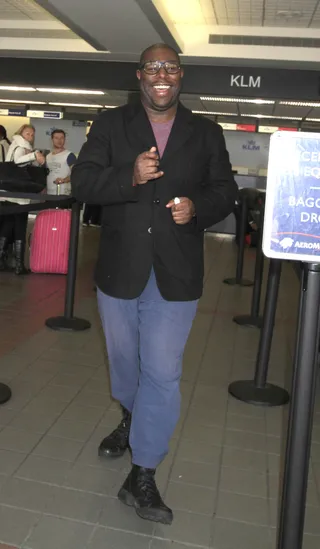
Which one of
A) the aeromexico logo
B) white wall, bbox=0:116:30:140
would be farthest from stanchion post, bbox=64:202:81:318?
white wall, bbox=0:116:30:140

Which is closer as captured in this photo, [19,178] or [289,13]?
[19,178]

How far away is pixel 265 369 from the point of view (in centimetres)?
361

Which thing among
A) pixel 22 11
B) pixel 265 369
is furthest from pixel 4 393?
pixel 22 11

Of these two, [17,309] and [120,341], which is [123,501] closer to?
[120,341]

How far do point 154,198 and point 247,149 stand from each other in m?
16.6

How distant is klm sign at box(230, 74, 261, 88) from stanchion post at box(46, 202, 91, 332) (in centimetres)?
611

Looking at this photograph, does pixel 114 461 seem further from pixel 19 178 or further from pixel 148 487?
pixel 19 178

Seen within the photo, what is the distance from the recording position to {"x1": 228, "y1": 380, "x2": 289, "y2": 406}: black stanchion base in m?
3.46

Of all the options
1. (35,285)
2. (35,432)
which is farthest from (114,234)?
(35,285)

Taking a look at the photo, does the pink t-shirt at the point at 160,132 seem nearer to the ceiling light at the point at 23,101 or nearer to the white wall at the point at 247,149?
the white wall at the point at 247,149

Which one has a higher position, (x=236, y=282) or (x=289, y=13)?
(x=289, y=13)

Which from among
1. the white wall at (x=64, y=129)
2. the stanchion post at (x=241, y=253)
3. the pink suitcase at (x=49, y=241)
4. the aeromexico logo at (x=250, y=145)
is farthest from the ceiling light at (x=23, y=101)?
the stanchion post at (x=241, y=253)

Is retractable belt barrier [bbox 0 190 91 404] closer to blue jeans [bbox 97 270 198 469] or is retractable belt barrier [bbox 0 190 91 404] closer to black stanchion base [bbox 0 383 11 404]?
black stanchion base [bbox 0 383 11 404]

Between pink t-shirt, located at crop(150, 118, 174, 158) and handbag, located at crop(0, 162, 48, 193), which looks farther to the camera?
handbag, located at crop(0, 162, 48, 193)
